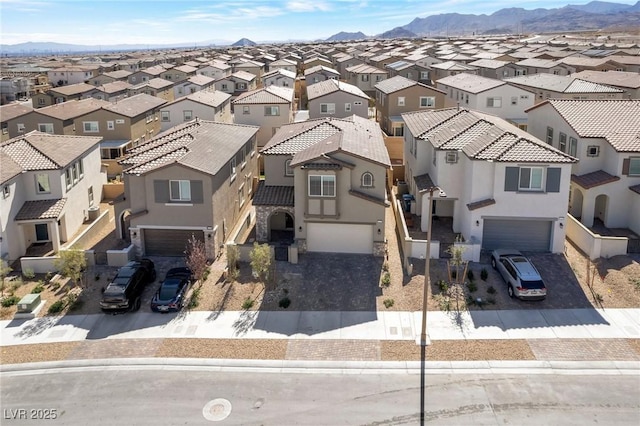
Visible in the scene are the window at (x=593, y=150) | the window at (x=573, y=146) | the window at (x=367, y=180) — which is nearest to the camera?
the window at (x=367, y=180)

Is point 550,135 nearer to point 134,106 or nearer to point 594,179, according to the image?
point 594,179

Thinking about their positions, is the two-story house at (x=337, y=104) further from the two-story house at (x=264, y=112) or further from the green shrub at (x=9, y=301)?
the green shrub at (x=9, y=301)

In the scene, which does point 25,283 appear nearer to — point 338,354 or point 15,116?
point 338,354

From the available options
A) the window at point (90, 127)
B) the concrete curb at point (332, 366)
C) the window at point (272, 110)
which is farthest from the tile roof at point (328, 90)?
the concrete curb at point (332, 366)

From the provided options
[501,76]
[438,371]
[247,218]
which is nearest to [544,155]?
[438,371]

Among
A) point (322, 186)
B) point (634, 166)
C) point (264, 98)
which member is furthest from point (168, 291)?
point (264, 98)

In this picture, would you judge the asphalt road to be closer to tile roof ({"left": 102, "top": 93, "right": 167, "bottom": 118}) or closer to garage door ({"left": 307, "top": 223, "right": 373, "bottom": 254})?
garage door ({"left": 307, "top": 223, "right": 373, "bottom": 254})
